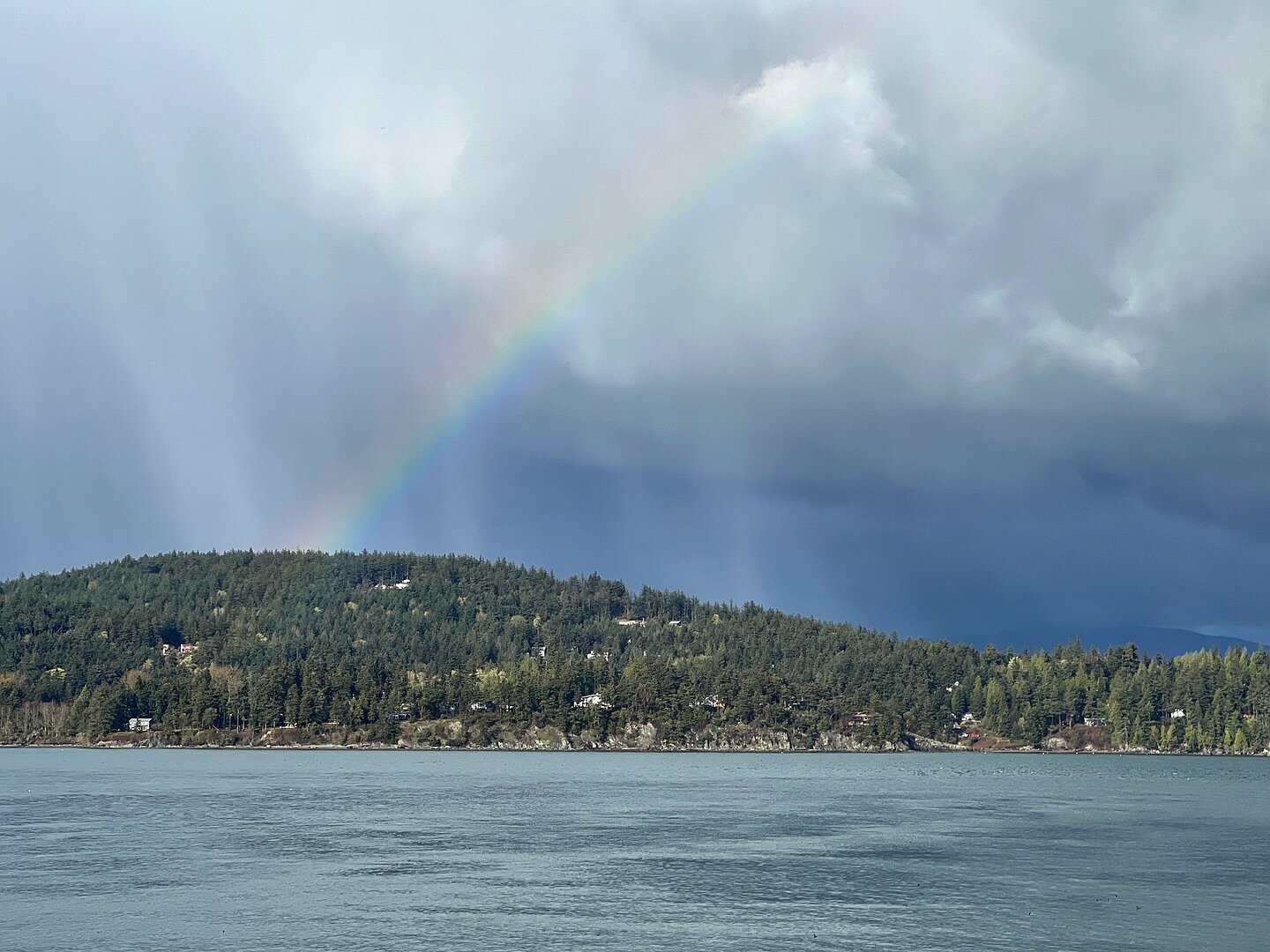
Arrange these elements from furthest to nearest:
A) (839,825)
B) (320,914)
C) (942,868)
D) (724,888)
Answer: (839,825) → (942,868) → (724,888) → (320,914)

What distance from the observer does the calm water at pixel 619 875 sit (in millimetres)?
73438

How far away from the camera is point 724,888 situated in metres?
89.6

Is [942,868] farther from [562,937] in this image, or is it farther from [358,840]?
[358,840]

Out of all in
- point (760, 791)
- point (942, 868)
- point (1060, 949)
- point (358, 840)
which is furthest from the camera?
point (760, 791)

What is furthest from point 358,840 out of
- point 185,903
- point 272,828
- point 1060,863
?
point 1060,863

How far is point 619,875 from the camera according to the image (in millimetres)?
95812

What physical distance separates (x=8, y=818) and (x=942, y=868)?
93202 mm

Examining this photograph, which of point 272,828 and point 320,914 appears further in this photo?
point 272,828

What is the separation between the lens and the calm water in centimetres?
7344

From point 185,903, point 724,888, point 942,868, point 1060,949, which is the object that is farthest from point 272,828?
point 1060,949

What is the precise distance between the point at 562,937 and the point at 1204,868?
58.1 m

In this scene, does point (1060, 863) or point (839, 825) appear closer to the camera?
point (1060, 863)

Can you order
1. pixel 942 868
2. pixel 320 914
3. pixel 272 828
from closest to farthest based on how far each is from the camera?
pixel 320 914 < pixel 942 868 < pixel 272 828

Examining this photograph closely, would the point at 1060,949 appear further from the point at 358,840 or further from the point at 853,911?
the point at 358,840
